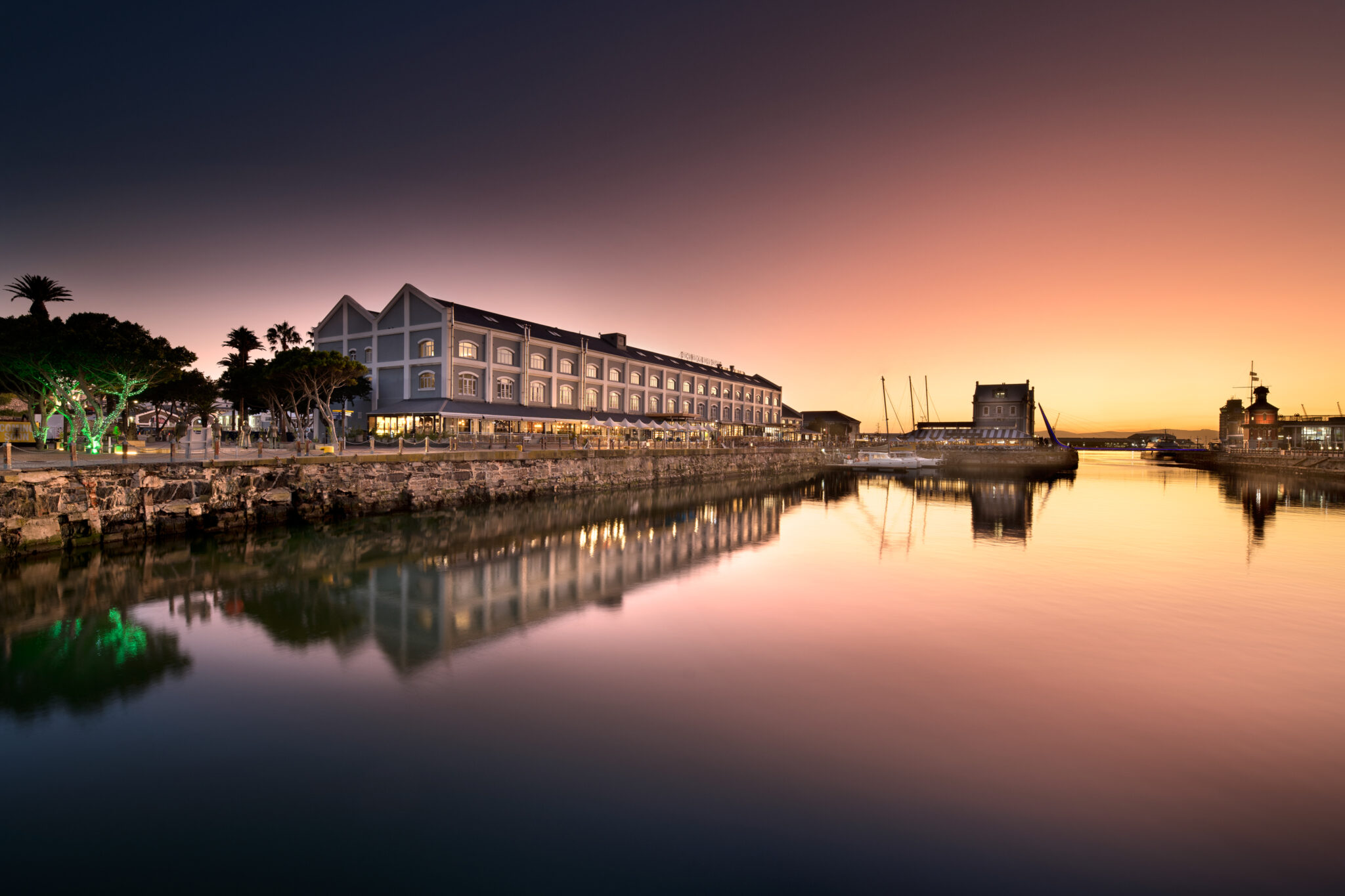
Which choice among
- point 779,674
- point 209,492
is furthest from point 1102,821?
point 209,492

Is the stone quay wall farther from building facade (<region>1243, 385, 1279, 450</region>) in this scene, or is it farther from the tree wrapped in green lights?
building facade (<region>1243, 385, 1279, 450</region>)

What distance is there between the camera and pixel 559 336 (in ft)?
189

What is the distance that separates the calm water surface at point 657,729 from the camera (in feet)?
19.0

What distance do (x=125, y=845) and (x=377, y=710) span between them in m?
3.24

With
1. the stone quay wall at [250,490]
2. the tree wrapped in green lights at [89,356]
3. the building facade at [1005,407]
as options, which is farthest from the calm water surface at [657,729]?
the building facade at [1005,407]

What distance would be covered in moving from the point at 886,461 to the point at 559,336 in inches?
2059

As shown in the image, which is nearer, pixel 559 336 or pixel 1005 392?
pixel 559 336

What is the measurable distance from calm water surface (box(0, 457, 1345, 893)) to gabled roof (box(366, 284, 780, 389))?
3249 centimetres

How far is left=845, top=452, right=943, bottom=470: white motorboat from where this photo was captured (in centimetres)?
8531

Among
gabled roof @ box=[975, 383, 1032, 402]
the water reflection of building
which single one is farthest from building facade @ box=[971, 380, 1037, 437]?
the water reflection of building

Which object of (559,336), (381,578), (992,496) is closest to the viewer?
(381,578)

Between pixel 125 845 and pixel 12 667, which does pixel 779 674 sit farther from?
pixel 12 667

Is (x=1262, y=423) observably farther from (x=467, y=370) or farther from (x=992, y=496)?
(x=467, y=370)

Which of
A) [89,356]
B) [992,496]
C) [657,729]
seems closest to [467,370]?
[89,356]
